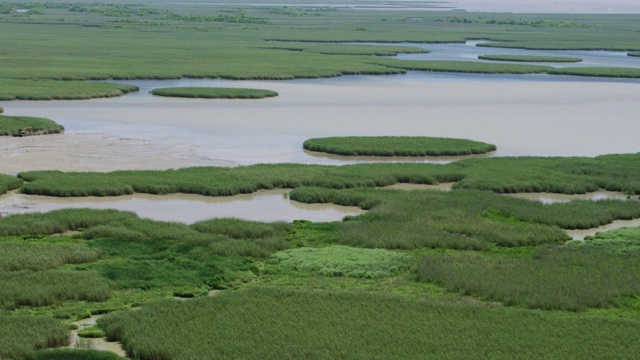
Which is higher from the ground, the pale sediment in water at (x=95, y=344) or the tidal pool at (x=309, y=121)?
the pale sediment in water at (x=95, y=344)

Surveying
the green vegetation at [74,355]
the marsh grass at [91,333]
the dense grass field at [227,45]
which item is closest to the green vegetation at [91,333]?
the marsh grass at [91,333]

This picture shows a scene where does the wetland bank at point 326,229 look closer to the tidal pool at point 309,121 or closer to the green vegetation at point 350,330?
the green vegetation at point 350,330

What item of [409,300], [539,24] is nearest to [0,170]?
[409,300]

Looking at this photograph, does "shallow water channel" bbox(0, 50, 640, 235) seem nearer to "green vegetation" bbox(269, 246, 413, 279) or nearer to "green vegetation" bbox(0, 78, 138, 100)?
"green vegetation" bbox(0, 78, 138, 100)

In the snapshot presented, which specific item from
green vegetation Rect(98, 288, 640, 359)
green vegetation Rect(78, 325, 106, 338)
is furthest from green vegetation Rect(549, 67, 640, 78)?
green vegetation Rect(78, 325, 106, 338)

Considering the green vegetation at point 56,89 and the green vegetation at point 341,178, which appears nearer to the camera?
the green vegetation at point 341,178

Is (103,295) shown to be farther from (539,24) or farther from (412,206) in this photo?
(539,24)

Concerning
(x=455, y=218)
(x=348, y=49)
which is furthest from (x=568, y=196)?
(x=348, y=49)
